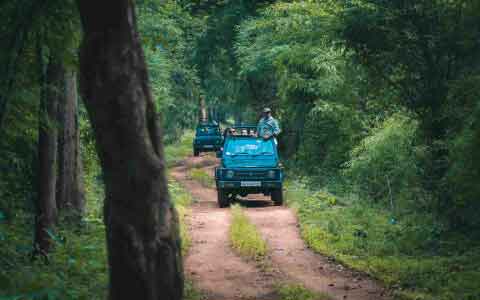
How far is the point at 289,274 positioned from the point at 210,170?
69.4 feet

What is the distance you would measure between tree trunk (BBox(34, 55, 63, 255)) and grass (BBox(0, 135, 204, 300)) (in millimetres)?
340

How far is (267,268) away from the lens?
11.7 m

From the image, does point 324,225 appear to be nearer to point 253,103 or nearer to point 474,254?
point 474,254

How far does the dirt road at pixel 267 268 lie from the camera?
10195 mm

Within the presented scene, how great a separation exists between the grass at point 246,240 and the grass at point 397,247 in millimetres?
1102

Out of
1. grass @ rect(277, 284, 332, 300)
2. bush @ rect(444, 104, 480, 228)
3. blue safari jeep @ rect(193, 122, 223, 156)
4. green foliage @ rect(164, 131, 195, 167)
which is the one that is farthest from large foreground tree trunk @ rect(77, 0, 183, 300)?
blue safari jeep @ rect(193, 122, 223, 156)

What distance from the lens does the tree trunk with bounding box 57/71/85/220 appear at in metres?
14.0

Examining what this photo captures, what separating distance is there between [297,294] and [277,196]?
1012cm

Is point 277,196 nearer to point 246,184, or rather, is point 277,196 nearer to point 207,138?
point 246,184

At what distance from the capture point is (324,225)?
15.9 meters

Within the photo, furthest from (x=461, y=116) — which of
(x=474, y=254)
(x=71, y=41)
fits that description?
(x=71, y=41)

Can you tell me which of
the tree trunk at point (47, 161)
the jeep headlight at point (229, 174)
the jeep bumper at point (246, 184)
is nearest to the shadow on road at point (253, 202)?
the jeep bumper at point (246, 184)

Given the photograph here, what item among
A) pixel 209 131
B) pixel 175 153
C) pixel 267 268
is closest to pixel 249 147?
pixel 267 268

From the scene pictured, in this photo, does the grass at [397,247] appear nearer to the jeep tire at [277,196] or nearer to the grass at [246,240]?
the jeep tire at [277,196]
